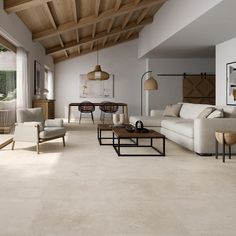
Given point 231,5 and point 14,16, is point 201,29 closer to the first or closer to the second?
point 231,5

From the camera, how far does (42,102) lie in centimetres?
912

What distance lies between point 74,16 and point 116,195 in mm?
5701

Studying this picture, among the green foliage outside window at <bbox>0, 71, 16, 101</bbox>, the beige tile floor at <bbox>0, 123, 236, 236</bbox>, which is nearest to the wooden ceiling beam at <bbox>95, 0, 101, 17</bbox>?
the green foliage outside window at <bbox>0, 71, 16, 101</bbox>

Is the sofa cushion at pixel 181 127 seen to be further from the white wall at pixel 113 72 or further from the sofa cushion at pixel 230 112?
the white wall at pixel 113 72

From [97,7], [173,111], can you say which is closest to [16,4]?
[97,7]

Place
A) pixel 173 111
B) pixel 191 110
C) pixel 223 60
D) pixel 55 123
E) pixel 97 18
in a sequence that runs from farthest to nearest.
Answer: pixel 223 60
pixel 173 111
pixel 97 18
pixel 191 110
pixel 55 123

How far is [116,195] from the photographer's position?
3.26 meters

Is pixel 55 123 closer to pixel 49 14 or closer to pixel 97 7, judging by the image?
pixel 49 14

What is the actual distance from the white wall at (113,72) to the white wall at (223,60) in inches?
204

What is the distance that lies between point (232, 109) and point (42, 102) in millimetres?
5104

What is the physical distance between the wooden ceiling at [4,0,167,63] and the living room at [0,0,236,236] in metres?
0.04

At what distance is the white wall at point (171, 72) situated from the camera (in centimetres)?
1207

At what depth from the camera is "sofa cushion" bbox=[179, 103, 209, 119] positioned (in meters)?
7.34

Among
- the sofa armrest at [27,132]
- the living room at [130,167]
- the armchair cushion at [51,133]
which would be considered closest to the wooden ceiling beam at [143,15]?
the living room at [130,167]
